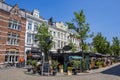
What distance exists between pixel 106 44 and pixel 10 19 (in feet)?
103

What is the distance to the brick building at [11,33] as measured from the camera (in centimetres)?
3162

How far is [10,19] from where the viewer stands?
33.4 metres

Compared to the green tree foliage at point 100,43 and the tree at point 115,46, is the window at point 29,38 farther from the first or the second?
the tree at point 115,46

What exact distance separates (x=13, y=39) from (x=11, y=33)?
1.37 metres

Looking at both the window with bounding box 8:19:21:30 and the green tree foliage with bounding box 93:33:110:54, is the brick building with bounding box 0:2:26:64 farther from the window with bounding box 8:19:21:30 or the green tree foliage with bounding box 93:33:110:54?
the green tree foliage with bounding box 93:33:110:54

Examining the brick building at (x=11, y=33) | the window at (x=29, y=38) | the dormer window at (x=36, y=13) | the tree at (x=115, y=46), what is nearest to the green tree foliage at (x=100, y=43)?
the tree at (x=115, y=46)

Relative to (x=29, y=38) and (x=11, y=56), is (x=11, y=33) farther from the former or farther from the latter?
(x=29, y=38)

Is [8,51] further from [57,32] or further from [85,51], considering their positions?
[57,32]

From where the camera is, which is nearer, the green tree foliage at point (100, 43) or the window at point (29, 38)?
the window at point (29, 38)

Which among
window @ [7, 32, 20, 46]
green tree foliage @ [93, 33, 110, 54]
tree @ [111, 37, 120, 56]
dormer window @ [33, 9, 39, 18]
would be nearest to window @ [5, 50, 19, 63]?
window @ [7, 32, 20, 46]

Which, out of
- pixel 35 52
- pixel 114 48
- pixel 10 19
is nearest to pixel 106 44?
pixel 114 48

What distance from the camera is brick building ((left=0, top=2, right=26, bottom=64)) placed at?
3162 cm

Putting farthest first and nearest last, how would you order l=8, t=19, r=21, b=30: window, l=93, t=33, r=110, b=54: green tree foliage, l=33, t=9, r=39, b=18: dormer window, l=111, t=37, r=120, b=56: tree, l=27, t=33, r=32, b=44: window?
l=111, t=37, r=120, b=56: tree < l=93, t=33, r=110, b=54: green tree foliage < l=33, t=9, r=39, b=18: dormer window < l=27, t=33, r=32, b=44: window < l=8, t=19, r=21, b=30: window

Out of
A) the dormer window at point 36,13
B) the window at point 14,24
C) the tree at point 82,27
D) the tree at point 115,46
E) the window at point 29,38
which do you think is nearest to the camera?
the tree at point 82,27
